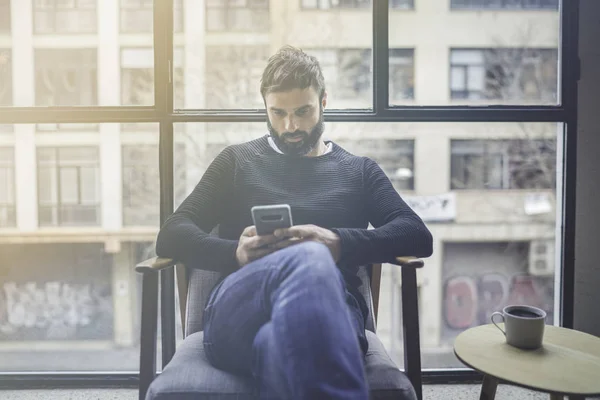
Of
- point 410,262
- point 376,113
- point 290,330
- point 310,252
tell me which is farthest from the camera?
point 376,113

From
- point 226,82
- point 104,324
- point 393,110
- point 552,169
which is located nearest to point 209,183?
point 226,82

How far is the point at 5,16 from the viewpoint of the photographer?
212cm

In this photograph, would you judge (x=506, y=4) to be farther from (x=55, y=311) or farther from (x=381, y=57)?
(x=55, y=311)

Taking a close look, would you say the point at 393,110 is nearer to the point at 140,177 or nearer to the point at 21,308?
the point at 140,177

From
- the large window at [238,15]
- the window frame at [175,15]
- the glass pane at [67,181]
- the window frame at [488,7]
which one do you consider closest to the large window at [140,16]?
the window frame at [175,15]

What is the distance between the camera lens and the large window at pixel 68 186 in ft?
6.92

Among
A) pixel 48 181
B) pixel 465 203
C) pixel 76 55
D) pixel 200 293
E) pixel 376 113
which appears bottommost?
pixel 200 293

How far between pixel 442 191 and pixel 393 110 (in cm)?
50

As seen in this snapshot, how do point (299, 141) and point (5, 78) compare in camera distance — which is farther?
point (5, 78)

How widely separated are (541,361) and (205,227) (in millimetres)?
1077

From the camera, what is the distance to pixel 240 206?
160 centimetres

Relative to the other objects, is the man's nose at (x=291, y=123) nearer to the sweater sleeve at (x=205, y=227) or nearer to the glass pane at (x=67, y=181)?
the sweater sleeve at (x=205, y=227)

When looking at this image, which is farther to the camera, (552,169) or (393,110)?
(552,169)

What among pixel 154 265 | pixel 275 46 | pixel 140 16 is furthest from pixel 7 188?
pixel 275 46
